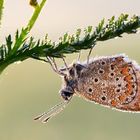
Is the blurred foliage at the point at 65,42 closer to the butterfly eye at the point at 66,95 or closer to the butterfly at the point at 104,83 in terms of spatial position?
the butterfly at the point at 104,83

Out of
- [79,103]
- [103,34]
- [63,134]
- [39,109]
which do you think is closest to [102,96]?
[103,34]

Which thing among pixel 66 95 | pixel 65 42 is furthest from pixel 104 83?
pixel 65 42

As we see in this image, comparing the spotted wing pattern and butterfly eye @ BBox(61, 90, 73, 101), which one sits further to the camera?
butterfly eye @ BBox(61, 90, 73, 101)

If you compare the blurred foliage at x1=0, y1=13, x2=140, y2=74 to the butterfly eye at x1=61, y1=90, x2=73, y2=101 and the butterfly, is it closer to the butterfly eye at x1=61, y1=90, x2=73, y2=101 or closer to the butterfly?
the butterfly

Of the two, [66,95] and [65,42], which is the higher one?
A: [65,42]

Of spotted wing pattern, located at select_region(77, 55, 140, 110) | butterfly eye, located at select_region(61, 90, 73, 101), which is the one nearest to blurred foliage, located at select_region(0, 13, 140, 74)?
spotted wing pattern, located at select_region(77, 55, 140, 110)

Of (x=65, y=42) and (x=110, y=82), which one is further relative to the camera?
(x=110, y=82)

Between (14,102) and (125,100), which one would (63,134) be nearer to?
(14,102)

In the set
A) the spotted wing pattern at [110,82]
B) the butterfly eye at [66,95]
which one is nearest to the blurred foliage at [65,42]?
the spotted wing pattern at [110,82]

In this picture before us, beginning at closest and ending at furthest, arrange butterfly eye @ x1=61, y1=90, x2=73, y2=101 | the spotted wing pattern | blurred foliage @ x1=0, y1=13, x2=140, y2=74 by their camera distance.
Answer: blurred foliage @ x1=0, y1=13, x2=140, y2=74, the spotted wing pattern, butterfly eye @ x1=61, y1=90, x2=73, y2=101

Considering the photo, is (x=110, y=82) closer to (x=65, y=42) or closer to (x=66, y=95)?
(x=66, y=95)

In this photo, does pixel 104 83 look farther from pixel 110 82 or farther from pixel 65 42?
pixel 65 42
